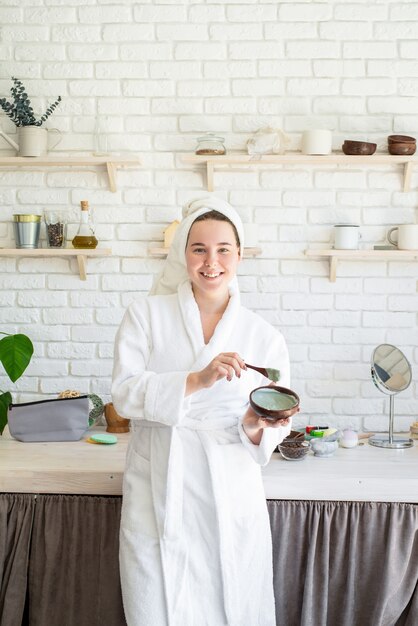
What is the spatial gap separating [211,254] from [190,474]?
25.2 inches

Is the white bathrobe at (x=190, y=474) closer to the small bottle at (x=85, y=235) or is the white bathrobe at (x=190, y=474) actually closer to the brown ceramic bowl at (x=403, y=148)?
the small bottle at (x=85, y=235)

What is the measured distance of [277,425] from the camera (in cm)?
220

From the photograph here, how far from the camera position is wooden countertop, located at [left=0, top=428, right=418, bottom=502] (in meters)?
2.67

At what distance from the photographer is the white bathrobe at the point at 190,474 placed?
7.14 ft

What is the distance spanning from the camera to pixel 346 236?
3.32 m

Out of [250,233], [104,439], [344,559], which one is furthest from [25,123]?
[344,559]

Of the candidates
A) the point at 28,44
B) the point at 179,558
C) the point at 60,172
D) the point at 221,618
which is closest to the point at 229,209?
the point at 179,558

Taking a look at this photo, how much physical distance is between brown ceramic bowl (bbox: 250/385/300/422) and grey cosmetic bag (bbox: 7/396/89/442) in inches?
44.3

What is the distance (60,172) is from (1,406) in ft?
3.51

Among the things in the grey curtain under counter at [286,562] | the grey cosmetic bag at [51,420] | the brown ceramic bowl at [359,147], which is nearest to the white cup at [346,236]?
the brown ceramic bowl at [359,147]

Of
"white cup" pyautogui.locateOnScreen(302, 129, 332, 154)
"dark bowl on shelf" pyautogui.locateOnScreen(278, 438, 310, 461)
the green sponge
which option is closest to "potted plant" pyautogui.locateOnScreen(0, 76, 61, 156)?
"white cup" pyautogui.locateOnScreen(302, 129, 332, 154)

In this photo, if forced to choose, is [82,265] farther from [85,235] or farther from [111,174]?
[111,174]

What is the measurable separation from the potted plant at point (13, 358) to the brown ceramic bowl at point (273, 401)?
4.31 feet

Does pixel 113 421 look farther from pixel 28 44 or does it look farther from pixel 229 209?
pixel 28 44
